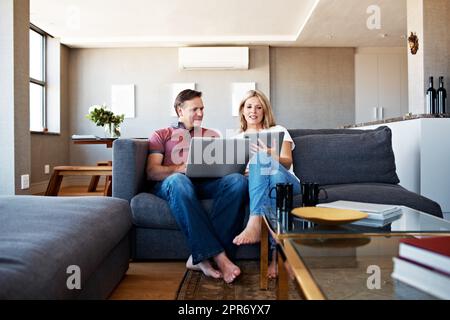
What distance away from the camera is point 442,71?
138 inches

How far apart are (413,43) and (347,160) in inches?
81.6

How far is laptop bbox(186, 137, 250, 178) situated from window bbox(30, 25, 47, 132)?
4.26 metres

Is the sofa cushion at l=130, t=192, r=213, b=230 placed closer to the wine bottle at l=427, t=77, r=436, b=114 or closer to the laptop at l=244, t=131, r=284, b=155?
the laptop at l=244, t=131, r=284, b=155

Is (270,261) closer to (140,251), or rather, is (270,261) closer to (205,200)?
(205,200)

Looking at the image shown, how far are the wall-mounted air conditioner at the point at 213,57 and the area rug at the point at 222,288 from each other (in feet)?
14.9

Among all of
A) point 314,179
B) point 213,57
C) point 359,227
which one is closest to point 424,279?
point 359,227

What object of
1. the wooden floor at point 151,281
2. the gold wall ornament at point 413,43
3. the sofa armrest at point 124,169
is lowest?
the wooden floor at point 151,281

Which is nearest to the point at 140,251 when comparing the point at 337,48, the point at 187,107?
the point at 187,107

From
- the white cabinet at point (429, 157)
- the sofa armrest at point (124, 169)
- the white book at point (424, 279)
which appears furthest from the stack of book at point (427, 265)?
the white cabinet at point (429, 157)

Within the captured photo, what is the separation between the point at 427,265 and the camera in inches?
26.5

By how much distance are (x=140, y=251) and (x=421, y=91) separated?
9.91ft

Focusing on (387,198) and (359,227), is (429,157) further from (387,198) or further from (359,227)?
(359,227)

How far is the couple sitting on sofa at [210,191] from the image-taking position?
1698mm

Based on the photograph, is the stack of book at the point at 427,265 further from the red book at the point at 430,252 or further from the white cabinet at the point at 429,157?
the white cabinet at the point at 429,157
